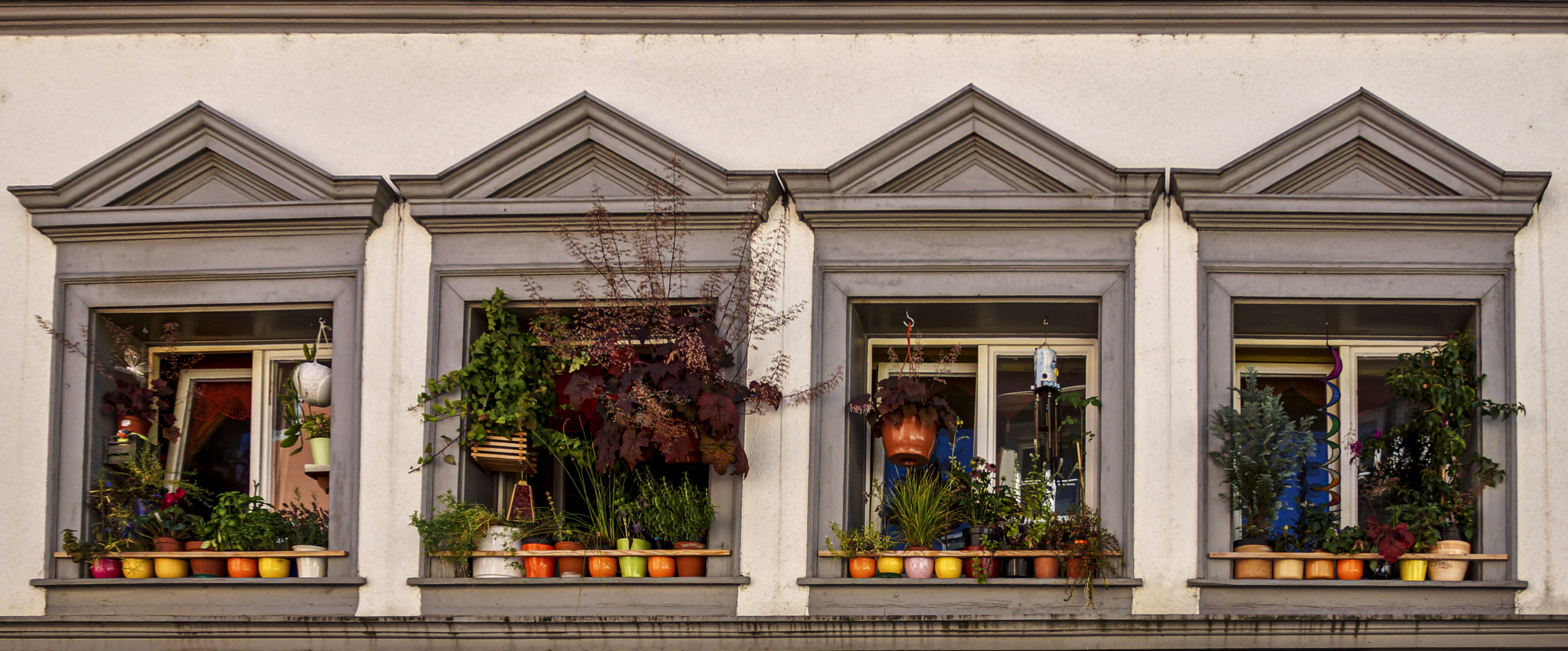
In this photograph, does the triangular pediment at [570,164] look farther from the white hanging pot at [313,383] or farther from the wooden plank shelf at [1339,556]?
the wooden plank shelf at [1339,556]

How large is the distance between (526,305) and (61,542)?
2.54 m

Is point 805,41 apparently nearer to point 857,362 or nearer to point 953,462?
point 857,362

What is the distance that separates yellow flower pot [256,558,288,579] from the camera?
8297 mm

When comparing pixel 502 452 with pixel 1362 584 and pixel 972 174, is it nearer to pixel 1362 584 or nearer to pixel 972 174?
pixel 972 174

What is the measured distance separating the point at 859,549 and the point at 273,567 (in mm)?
2806

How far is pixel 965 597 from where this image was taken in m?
7.96

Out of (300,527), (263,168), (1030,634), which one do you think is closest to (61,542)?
(300,527)

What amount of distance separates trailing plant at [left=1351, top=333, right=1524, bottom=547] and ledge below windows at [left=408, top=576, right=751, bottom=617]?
10.1ft

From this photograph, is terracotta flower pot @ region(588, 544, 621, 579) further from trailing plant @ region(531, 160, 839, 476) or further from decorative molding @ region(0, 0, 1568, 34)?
decorative molding @ region(0, 0, 1568, 34)

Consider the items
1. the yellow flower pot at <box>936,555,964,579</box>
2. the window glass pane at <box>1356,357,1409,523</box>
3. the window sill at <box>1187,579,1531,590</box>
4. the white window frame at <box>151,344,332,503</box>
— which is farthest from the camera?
the white window frame at <box>151,344,332,503</box>

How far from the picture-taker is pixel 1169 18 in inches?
332

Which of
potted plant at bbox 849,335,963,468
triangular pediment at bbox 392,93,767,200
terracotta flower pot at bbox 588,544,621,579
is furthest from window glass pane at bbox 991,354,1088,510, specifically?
terracotta flower pot at bbox 588,544,621,579

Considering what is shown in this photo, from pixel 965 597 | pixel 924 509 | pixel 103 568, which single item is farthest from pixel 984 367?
pixel 103 568

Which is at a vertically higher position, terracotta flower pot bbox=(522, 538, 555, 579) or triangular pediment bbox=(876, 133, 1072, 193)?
triangular pediment bbox=(876, 133, 1072, 193)
